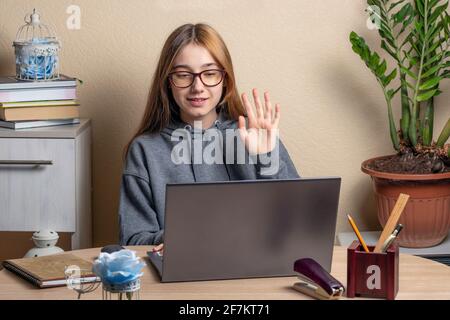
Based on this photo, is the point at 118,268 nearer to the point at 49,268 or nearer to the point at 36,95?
the point at 49,268

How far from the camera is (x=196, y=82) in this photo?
7.84ft

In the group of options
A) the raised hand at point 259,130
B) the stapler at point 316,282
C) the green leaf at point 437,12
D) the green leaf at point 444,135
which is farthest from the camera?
the green leaf at point 444,135

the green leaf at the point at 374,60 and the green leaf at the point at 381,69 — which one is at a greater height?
the green leaf at the point at 374,60

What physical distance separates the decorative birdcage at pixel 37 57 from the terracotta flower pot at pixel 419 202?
112cm

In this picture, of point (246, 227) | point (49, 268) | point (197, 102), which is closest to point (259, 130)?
point (197, 102)

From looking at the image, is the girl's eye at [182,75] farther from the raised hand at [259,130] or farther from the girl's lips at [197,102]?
the raised hand at [259,130]

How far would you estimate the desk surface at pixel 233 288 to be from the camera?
1.63 meters

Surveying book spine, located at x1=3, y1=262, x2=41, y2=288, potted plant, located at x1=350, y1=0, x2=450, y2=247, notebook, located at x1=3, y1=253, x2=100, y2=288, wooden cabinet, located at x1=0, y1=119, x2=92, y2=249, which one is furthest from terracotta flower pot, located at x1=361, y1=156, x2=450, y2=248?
book spine, located at x1=3, y1=262, x2=41, y2=288

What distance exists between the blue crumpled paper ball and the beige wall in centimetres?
167

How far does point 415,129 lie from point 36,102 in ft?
4.24

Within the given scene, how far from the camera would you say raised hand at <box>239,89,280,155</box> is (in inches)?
85.2

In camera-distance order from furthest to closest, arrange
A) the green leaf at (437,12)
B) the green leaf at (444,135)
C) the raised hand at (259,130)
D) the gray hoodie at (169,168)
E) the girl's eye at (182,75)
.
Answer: the green leaf at (444,135) < the green leaf at (437,12) < the girl's eye at (182,75) < the gray hoodie at (169,168) < the raised hand at (259,130)

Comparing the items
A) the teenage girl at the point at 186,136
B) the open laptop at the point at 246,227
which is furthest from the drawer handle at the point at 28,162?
the open laptop at the point at 246,227

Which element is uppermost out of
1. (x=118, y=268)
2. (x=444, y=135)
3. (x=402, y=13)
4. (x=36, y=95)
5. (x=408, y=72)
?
(x=402, y=13)
